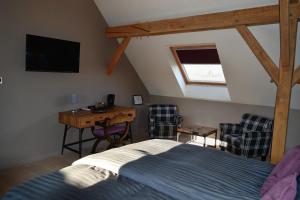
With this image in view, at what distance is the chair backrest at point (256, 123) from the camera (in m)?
3.99

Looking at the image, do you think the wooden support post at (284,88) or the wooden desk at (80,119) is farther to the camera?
the wooden desk at (80,119)

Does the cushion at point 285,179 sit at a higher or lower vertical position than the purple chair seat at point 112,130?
higher

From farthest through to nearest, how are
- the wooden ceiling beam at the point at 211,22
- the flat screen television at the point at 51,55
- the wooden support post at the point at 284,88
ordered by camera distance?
the flat screen television at the point at 51,55
the wooden ceiling beam at the point at 211,22
the wooden support post at the point at 284,88

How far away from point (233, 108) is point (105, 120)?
2439 mm

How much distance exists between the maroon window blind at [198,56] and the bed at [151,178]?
254 cm

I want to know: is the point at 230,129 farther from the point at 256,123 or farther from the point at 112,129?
the point at 112,129

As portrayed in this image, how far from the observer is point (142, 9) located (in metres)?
3.86

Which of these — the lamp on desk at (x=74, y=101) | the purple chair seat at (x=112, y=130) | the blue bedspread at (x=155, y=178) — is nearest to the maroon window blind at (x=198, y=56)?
the purple chair seat at (x=112, y=130)

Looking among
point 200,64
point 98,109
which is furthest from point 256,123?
point 98,109

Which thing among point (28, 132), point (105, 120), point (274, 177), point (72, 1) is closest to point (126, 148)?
point (274, 177)

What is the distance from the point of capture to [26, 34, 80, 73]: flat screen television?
11.3 ft

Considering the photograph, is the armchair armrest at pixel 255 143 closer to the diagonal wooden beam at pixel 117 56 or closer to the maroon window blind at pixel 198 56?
the maroon window blind at pixel 198 56

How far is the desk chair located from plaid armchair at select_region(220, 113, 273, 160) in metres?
1.71

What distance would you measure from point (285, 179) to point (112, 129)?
9.74 feet
